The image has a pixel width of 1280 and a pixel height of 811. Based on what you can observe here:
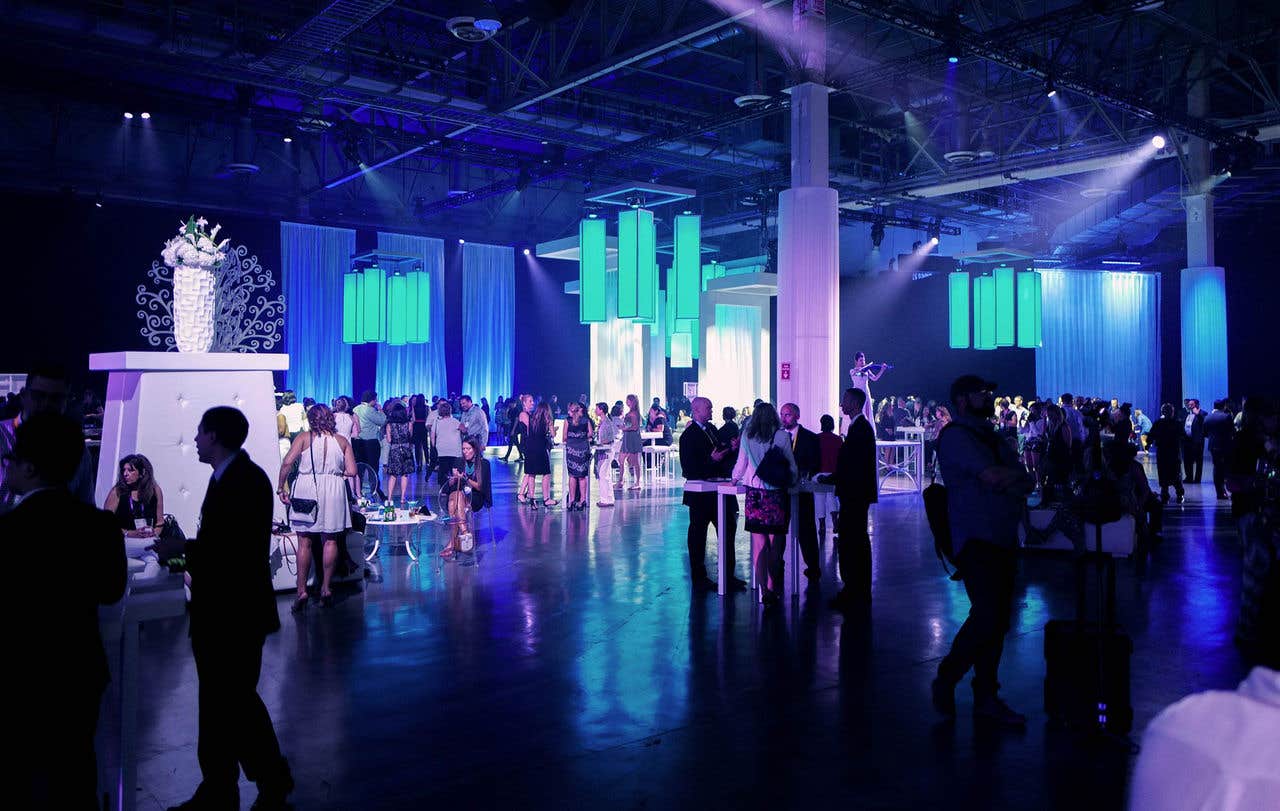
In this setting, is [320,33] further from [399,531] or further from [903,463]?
[903,463]

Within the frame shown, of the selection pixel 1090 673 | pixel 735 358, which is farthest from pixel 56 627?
pixel 735 358

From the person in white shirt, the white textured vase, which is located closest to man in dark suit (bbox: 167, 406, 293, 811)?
the person in white shirt

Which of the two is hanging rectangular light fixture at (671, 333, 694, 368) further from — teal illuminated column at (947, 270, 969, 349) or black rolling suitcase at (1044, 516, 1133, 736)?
black rolling suitcase at (1044, 516, 1133, 736)

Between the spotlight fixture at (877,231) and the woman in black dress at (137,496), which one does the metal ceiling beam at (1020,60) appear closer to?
the spotlight fixture at (877,231)

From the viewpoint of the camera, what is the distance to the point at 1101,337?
90.3 ft

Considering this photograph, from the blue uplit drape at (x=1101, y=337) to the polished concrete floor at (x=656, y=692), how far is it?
20.4m

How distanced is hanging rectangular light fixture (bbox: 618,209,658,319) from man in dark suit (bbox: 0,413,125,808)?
10.5 meters

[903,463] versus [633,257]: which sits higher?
[633,257]

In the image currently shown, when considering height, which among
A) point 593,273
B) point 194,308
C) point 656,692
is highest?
point 593,273

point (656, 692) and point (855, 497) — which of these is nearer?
point (656, 692)

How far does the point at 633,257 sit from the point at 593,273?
1.94ft

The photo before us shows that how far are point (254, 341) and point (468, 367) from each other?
17802 mm

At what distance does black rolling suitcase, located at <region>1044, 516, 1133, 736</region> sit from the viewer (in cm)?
425

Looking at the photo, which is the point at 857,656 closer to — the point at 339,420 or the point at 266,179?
the point at 339,420
